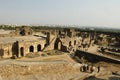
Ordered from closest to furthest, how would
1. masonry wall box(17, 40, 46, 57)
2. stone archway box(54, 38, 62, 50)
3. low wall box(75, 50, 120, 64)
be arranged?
1. low wall box(75, 50, 120, 64)
2. masonry wall box(17, 40, 46, 57)
3. stone archway box(54, 38, 62, 50)

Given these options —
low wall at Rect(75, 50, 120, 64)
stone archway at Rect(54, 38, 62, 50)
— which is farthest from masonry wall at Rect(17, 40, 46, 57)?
low wall at Rect(75, 50, 120, 64)

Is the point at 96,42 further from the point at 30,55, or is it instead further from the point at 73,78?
the point at 73,78

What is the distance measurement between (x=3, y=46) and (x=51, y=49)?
8680mm

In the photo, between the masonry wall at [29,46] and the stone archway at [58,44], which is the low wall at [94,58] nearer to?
the stone archway at [58,44]

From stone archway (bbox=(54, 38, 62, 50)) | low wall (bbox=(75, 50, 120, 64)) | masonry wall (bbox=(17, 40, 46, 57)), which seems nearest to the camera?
low wall (bbox=(75, 50, 120, 64))

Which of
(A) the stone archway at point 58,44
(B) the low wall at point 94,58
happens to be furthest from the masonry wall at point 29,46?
(B) the low wall at point 94,58

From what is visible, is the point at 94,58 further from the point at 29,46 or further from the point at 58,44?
the point at 29,46

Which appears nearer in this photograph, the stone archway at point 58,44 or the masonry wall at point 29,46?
the masonry wall at point 29,46

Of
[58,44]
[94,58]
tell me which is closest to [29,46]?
[58,44]

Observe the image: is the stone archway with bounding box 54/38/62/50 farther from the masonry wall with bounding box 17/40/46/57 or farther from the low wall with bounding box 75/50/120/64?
the low wall with bounding box 75/50/120/64

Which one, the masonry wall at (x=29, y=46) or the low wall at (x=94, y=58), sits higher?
the masonry wall at (x=29, y=46)

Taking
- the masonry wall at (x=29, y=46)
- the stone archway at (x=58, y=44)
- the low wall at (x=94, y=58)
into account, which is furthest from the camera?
the stone archway at (x=58, y=44)

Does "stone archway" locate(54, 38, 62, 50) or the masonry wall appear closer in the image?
the masonry wall

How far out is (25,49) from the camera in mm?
25047
